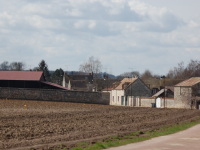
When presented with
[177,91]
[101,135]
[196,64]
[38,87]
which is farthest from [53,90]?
[196,64]

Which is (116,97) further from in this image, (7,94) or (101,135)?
(101,135)

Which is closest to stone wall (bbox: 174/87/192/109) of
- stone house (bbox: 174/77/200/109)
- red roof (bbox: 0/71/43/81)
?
stone house (bbox: 174/77/200/109)

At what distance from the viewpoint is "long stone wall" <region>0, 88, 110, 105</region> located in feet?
267

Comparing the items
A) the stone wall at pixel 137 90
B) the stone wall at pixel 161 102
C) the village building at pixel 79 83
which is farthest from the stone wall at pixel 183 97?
the village building at pixel 79 83

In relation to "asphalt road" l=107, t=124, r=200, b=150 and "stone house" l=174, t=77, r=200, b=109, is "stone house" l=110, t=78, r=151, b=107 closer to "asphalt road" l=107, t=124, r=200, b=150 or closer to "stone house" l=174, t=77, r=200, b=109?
"stone house" l=174, t=77, r=200, b=109

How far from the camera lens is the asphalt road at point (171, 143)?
21900 millimetres

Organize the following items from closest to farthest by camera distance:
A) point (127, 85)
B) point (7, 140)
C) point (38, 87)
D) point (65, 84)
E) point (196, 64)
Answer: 1. point (7, 140)
2. point (38, 87)
3. point (127, 85)
4. point (65, 84)
5. point (196, 64)

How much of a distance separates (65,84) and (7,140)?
12314cm

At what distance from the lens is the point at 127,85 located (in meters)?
103

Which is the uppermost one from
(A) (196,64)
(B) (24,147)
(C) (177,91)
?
(A) (196,64)

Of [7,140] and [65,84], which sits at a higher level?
[65,84]

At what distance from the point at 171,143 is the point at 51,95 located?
201 feet

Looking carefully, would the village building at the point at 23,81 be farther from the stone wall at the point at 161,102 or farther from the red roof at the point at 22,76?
the stone wall at the point at 161,102

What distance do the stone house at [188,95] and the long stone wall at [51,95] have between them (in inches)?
640
